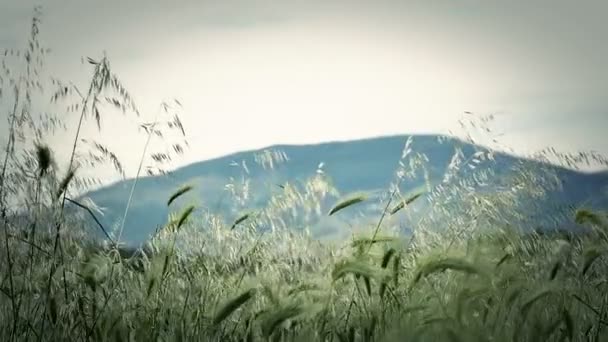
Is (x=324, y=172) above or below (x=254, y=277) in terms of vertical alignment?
above

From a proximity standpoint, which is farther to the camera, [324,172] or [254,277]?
[324,172]

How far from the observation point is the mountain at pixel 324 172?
6.10 ft

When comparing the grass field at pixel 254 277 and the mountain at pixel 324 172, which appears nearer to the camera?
the grass field at pixel 254 277

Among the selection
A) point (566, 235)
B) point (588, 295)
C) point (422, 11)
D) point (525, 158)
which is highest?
point (422, 11)

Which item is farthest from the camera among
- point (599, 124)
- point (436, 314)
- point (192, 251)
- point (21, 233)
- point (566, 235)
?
point (599, 124)

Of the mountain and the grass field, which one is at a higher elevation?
the mountain

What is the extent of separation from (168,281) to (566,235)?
106 centimetres

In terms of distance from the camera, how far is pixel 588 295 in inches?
56.3

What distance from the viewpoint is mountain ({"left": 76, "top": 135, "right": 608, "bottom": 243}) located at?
186 cm

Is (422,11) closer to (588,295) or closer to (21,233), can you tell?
(588,295)

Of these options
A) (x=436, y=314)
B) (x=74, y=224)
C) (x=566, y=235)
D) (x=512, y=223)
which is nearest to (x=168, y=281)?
(x=74, y=224)

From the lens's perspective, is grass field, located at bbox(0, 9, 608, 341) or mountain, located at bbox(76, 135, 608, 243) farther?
Answer: mountain, located at bbox(76, 135, 608, 243)

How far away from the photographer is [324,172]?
1.92m

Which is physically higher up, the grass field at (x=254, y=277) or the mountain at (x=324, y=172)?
the mountain at (x=324, y=172)
